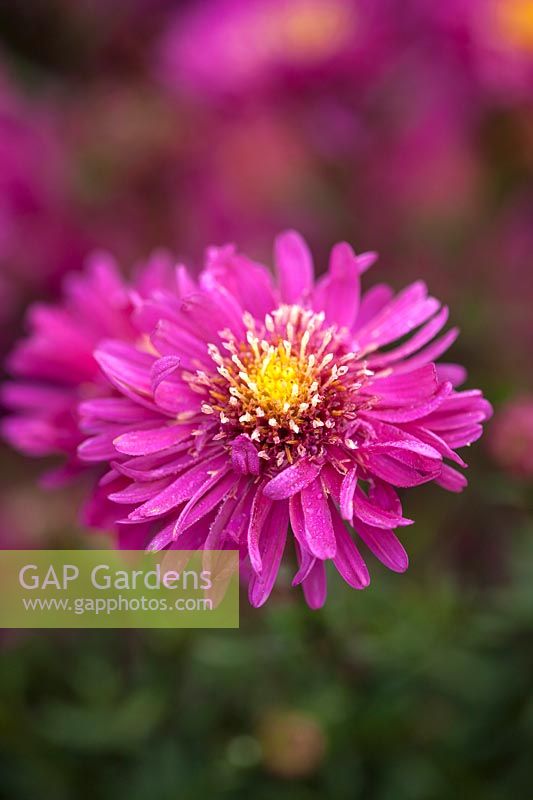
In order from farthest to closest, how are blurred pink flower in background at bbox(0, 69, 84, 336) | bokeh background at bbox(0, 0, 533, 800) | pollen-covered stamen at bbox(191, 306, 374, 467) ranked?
blurred pink flower in background at bbox(0, 69, 84, 336) → bokeh background at bbox(0, 0, 533, 800) → pollen-covered stamen at bbox(191, 306, 374, 467)

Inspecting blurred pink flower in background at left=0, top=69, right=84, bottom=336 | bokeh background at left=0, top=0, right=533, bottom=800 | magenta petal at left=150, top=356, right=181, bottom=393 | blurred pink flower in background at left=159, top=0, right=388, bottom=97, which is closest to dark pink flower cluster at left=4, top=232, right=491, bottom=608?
magenta petal at left=150, top=356, right=181, bottom=393

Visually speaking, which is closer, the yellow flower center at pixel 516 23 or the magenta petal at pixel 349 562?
the magenta petal at pixel 349 562

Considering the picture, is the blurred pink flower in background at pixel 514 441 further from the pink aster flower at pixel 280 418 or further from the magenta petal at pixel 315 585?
the magenta petal at pixel 315 585

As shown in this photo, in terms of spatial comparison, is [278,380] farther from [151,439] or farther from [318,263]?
[318,263]

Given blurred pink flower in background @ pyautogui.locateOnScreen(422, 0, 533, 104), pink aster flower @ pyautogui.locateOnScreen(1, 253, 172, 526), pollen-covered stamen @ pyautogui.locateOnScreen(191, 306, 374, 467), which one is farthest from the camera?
blurred pink flower in background @ pyautogui.locateOnScreen(422, 0, 533, 104)

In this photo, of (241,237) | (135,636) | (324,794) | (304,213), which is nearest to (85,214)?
(241,237)

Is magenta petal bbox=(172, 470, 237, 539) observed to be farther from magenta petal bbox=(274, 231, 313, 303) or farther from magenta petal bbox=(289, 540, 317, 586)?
magenta petal bbox=(274, 231, 313, 303)

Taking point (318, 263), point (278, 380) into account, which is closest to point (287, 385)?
point (278, 380)

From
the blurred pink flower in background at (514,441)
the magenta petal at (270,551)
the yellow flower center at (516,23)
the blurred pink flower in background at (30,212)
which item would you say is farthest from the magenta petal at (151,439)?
the yellow flower center at (516,23)
